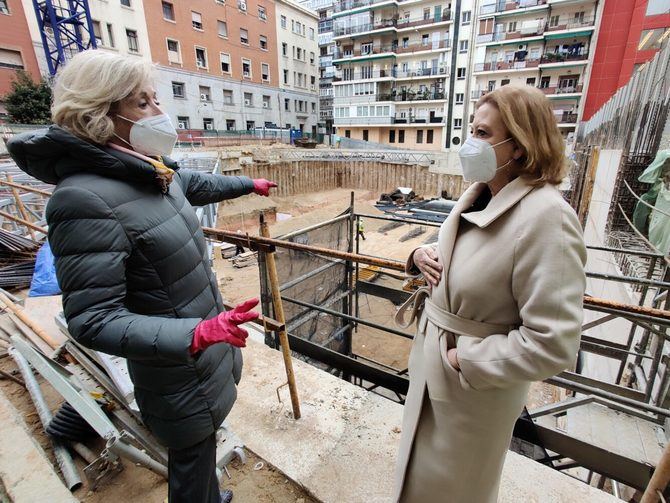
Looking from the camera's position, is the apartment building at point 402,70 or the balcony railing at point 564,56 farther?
the apartment building at point 402,70

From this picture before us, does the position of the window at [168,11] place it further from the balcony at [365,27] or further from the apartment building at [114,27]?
the balcony at [365,27]

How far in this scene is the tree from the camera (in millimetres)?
18984

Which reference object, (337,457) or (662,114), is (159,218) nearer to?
(337,457)

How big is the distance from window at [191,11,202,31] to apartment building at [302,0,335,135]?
20.2 meters

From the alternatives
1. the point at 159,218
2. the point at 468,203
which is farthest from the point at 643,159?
the point at 159,218

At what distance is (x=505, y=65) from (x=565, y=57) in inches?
176

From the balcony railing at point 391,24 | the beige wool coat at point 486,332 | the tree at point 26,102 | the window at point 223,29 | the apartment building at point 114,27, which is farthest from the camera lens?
the balcony railing at point 391,24

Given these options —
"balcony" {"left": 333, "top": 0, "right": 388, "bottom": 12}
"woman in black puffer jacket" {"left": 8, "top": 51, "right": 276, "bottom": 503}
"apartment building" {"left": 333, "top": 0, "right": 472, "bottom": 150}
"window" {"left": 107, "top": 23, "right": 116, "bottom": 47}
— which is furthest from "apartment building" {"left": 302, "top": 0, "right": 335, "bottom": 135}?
"woman in black puffer jacket" {"left": 8, "top": 51, "right": 276, "bottom": 503}

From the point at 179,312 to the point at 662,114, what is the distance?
6.91 metres

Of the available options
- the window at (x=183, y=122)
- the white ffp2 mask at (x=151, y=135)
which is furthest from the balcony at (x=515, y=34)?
the white ffp2 mask at (x=151, y=135)

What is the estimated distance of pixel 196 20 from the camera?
94.6ft

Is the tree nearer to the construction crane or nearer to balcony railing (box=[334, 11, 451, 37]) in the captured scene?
the construction crane

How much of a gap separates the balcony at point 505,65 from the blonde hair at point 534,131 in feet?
118

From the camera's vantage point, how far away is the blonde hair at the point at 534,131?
1.08m
